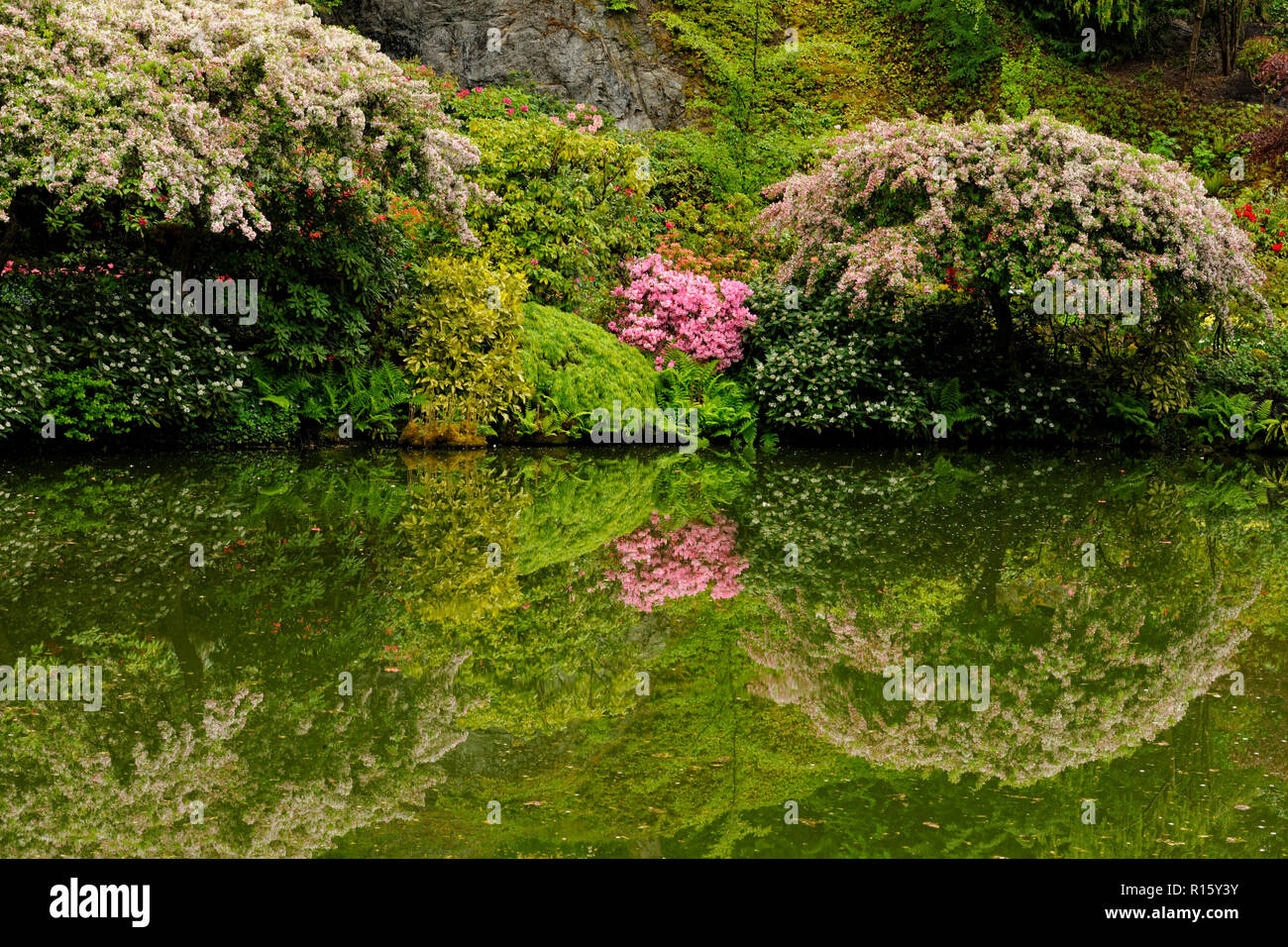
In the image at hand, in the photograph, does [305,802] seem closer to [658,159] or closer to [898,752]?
[898,752]

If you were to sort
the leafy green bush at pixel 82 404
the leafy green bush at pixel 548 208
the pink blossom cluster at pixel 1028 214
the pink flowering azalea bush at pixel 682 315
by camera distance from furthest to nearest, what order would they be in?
the leafy green bush at pixel 548 208 → the pink flowering azalea bush at pixel 682 315 → the pink blossom cluster at pixel 1028 214 → the leafy green bush at pixel 82 404

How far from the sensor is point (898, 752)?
4777 mm

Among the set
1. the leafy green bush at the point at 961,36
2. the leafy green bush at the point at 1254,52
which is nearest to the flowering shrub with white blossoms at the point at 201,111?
the leafy green bush at the point at 961,36

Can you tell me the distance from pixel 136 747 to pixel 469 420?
9.46 metres

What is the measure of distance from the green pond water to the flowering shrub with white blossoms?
2.87m

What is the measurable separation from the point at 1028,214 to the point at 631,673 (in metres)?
9.52

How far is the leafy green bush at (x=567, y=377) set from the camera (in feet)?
47.3

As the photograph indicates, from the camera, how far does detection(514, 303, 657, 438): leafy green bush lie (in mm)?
14406

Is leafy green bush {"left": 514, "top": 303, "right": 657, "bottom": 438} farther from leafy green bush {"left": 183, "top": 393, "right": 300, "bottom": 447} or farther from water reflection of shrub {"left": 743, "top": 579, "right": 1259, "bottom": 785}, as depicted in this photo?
water reflection of shrub {"left": 743, "top": 579, "right": 1259, "bottom": 785}

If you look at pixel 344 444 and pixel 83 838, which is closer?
pixel 83 838

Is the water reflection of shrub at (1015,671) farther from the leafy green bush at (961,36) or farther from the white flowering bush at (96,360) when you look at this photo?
the leafy green bush at (961,36)

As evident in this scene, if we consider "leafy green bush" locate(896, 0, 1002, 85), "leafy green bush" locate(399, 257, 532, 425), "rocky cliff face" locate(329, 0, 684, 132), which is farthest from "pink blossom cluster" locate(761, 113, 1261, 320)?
"leafy green bush" locate(896, 0, 1002, 85)

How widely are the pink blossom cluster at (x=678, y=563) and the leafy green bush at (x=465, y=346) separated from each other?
15.9ft

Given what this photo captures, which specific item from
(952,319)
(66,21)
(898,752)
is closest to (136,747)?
(898,752)
